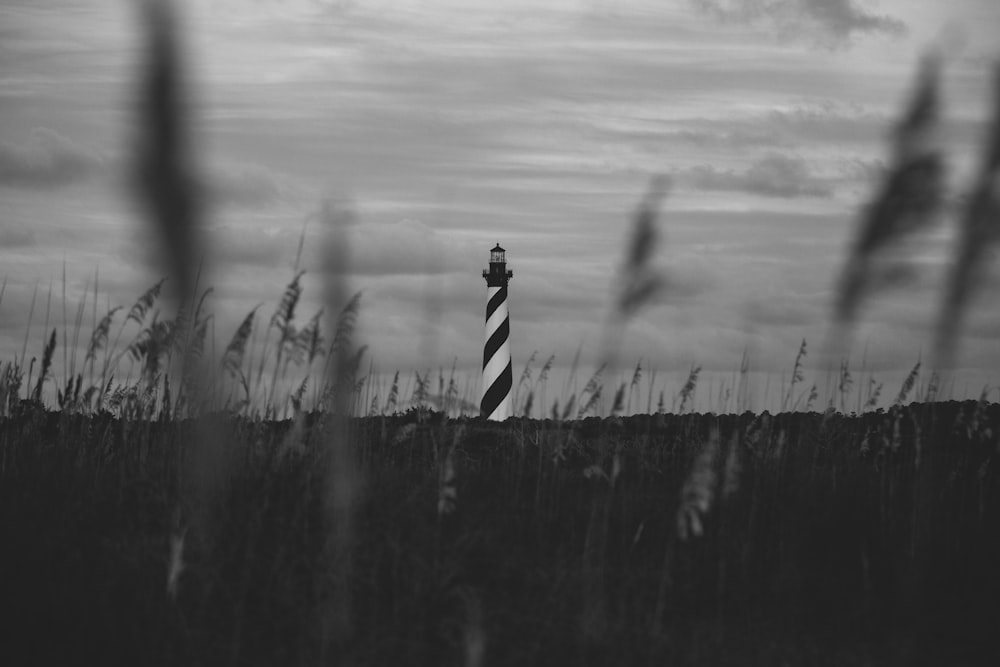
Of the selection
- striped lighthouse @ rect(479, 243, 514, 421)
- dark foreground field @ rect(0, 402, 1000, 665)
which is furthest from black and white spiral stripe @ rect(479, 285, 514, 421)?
→ dark foreground field @ rect(0, 402, 1000, 665)

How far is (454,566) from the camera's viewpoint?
4949mm

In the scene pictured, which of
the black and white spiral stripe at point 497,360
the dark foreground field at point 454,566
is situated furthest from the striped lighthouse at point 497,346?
the dark foreground field at point 454,566

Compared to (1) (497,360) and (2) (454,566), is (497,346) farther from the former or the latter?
(2) (454,566)

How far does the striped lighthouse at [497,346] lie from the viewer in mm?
22219

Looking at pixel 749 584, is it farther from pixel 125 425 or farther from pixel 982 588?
pixel 125 425

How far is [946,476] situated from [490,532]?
4.60m

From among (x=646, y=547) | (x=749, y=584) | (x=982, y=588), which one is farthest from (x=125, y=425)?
(x=982, y=588)

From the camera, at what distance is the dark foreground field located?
4.40m

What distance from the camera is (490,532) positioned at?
5.38 metres

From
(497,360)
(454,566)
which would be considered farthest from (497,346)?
(454,566)

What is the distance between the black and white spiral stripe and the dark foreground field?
49.4 feet

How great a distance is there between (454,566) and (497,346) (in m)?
17.4

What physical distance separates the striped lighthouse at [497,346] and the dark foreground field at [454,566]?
15.1 m

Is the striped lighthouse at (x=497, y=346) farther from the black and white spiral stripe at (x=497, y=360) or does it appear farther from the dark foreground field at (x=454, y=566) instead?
the dark foreground field at (x=454, y=566)
